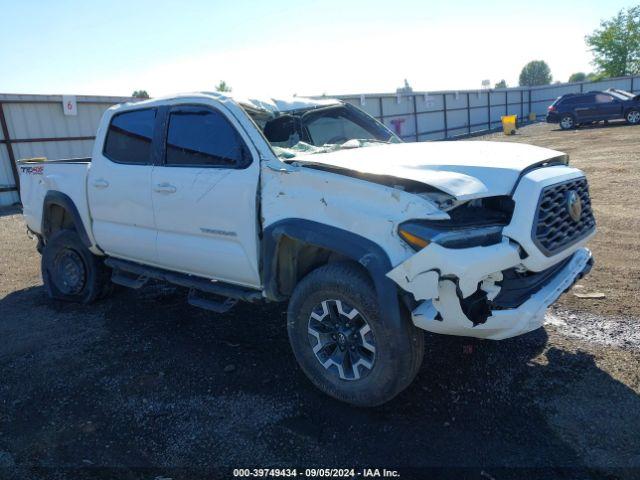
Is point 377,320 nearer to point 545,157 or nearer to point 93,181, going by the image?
point 545,157

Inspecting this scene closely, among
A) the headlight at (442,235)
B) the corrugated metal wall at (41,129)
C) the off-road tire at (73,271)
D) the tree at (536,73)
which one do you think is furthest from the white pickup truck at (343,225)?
the tree at (536,73)

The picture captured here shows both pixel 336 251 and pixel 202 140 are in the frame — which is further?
pixel 202 140

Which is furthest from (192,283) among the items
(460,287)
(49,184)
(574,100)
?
(574,100)

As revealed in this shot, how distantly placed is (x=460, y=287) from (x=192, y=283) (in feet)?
7.78

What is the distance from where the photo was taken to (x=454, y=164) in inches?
128

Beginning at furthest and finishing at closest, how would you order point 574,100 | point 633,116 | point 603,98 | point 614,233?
point 574,100, point 603,98, point 633,116, point 614,233

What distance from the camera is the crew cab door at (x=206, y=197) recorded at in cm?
377

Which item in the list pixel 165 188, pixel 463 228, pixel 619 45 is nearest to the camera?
pixel 463 228

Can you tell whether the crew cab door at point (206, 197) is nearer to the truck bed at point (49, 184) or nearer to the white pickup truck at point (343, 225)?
the white pickup truck at point (343, 225)

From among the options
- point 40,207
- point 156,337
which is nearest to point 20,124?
point 40,207

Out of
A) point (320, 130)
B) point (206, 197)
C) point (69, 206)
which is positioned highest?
point (320, 130)

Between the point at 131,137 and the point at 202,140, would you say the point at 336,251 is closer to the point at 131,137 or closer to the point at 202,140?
the point at 202,140

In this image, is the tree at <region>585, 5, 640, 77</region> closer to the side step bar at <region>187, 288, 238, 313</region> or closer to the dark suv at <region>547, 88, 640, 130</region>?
the dark suv at <region>547, 88, 640, 130</region>

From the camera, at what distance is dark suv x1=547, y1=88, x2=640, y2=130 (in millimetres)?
24828
